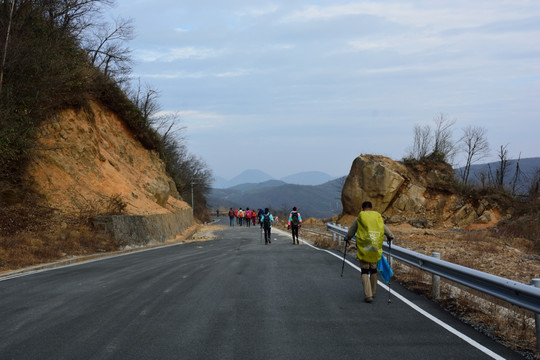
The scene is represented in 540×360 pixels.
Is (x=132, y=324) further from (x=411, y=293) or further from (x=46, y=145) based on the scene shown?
(x=46, y=145)

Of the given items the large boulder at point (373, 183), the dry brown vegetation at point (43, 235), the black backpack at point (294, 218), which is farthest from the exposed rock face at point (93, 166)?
→ the large boulder at point (373, 183)

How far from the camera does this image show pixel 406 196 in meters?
47.8

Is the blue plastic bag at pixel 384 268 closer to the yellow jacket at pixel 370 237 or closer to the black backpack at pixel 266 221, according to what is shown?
the yellow jacket at pixel 370 237

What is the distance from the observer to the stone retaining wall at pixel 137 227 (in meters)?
21.6

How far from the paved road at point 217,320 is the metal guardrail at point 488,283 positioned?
0.62 metres

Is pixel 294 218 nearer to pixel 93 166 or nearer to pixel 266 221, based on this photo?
pixel 266 221

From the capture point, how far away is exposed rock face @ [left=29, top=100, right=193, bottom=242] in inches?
896

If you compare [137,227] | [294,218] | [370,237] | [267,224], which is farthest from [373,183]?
[370,237]

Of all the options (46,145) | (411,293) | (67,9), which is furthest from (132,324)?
(67,9)

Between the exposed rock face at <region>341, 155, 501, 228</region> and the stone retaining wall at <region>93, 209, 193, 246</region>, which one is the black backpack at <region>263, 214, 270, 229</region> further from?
the exposed rock face at <region>341, 155, 501, 228</region>

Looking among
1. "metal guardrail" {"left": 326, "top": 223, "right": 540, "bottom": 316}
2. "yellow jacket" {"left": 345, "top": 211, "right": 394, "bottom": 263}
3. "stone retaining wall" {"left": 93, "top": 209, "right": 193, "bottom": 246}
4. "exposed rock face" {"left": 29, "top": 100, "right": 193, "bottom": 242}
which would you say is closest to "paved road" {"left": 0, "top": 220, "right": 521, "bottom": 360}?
"metal guardrail" {"left": 326, "top": 223, "right": 540, "bottom": 316}

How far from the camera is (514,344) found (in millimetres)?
6223

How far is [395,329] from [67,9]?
2451 cm

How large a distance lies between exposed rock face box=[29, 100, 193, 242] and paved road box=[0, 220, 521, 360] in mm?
11610
